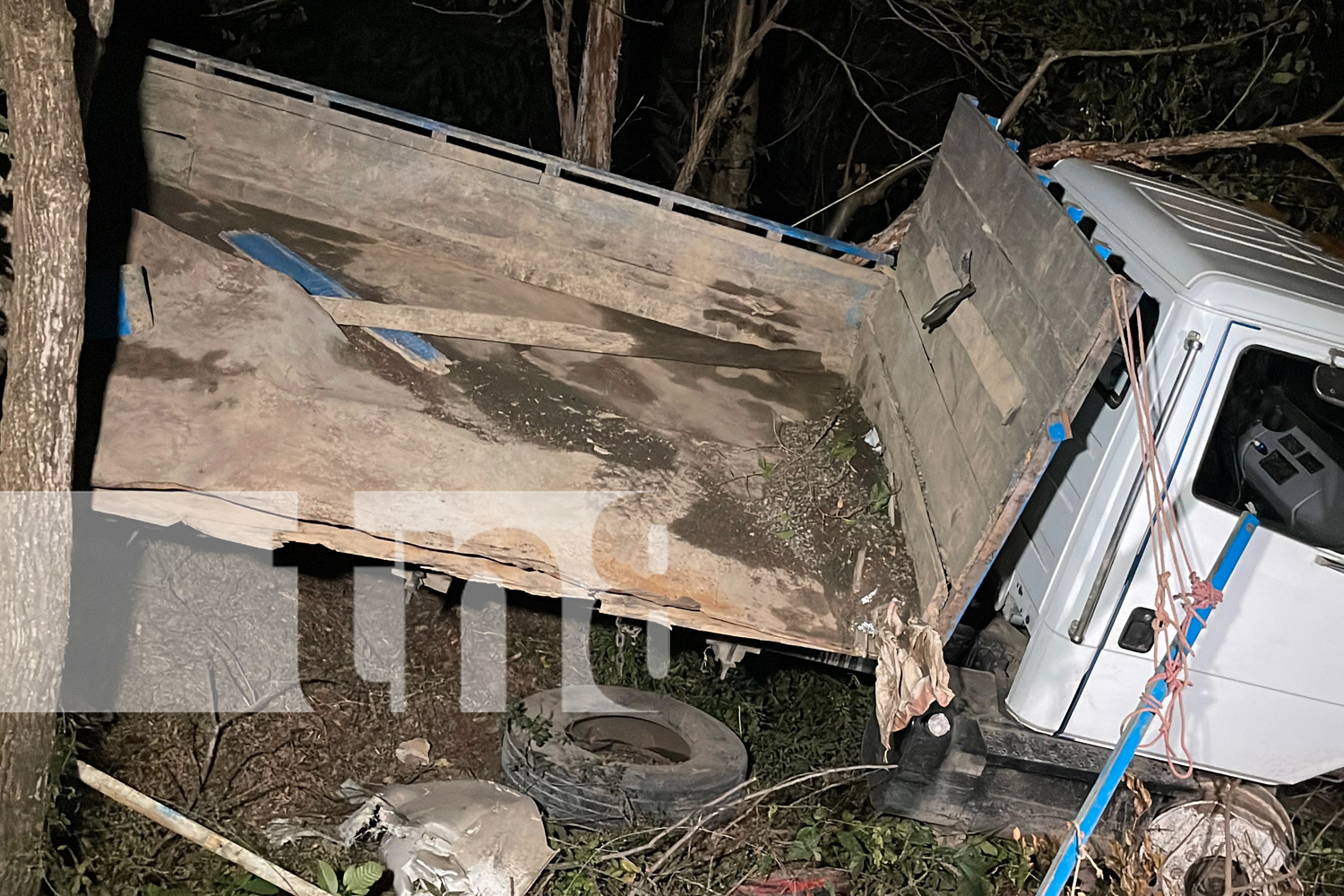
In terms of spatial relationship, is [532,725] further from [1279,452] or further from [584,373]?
[1279,452]

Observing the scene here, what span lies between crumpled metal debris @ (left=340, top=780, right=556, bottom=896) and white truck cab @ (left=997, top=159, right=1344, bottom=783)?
175cm

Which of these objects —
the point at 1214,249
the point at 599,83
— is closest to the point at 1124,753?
the point at 1214,249

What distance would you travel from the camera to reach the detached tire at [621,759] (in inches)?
144

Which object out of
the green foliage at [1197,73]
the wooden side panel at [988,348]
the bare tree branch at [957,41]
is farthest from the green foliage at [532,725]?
the bare tree branch at [957,41]

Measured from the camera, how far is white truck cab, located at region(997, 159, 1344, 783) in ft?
9.79

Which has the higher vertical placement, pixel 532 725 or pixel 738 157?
pixel 738 157

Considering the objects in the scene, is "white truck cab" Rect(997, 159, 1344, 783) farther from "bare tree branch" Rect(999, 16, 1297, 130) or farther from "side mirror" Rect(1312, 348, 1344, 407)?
"bare tree branch" Rect(999, 16, 1297, 130)

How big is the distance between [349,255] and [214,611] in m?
1.76

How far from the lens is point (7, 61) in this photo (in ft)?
8.74

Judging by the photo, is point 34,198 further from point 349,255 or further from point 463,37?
point 463,37

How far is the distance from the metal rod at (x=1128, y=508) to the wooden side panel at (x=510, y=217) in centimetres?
201

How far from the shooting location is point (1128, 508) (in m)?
3.08

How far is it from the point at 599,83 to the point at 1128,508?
406cm

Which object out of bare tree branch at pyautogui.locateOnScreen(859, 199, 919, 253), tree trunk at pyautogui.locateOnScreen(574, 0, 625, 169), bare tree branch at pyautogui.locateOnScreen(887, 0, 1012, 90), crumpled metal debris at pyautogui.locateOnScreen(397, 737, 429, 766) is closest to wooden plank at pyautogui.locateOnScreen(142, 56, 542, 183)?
tree trunk at pyautogui.locateOnScreen(574, 0, 625, 169)
